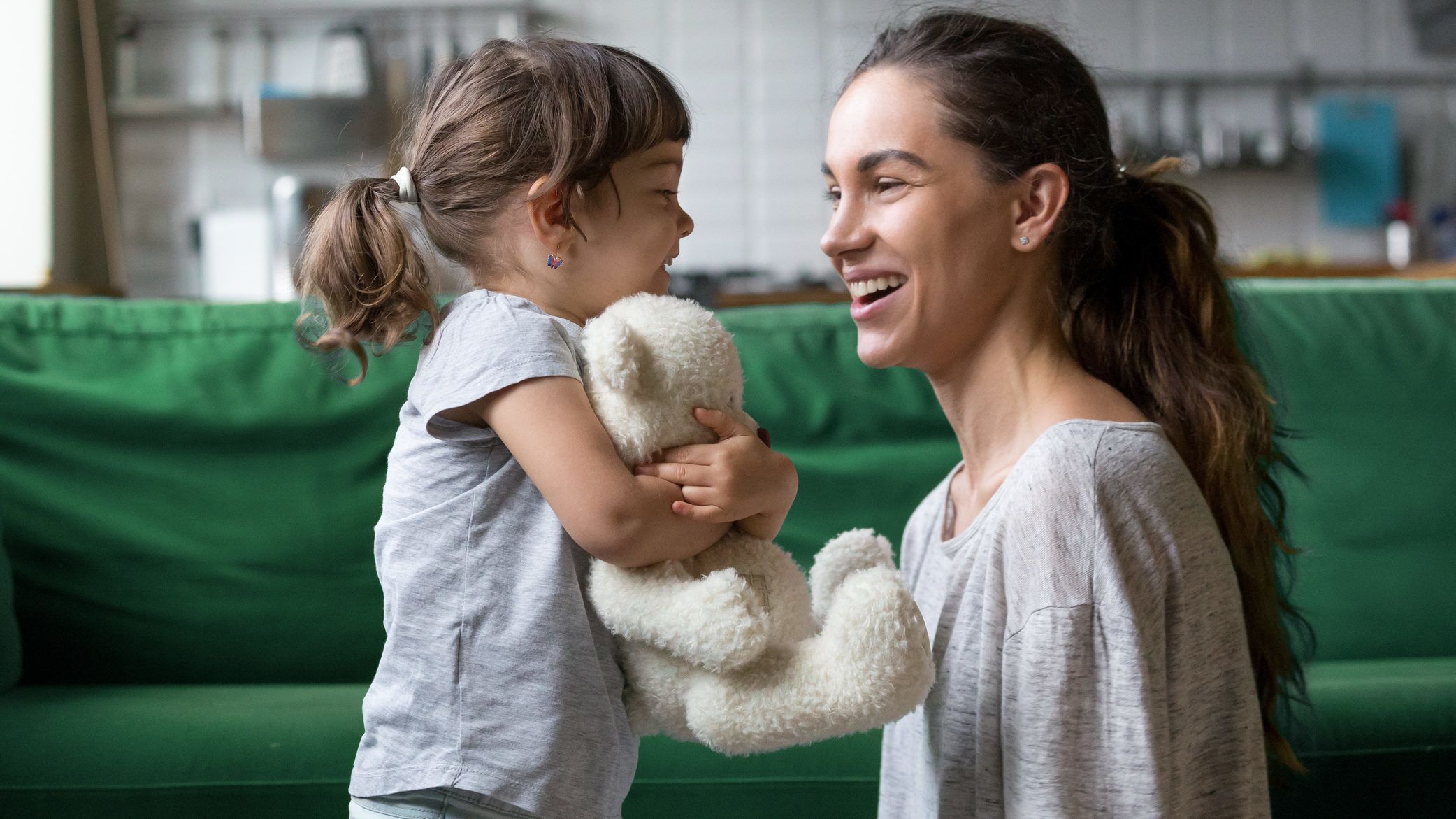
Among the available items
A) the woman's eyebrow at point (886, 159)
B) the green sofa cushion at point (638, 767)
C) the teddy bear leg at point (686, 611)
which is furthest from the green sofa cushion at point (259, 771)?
the woman's eyebrow at point (886, 159)

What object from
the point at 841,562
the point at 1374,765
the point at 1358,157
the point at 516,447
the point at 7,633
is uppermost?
the point at 1358,157

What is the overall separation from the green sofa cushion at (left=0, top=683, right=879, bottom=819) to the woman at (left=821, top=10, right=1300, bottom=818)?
0.20 m

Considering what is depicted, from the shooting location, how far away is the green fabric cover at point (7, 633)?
1.54 meters

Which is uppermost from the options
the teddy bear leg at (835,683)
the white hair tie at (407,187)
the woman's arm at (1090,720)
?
the white hair tie at (407,187)

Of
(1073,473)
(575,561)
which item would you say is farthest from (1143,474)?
(575,561)

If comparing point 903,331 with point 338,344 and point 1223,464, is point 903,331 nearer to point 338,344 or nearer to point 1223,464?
point 1223,464

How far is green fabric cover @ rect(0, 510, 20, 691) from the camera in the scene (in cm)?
154

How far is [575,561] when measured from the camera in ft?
2.90

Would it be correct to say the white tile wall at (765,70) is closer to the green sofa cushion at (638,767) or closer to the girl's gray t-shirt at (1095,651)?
the green sofa cushion at (638,767)

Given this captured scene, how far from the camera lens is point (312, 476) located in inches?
68.7

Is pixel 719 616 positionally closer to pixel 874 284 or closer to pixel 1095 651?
pixel 1095 651

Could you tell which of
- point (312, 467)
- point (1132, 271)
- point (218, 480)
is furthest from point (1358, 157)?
point (218, 480)

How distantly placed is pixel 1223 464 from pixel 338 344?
77cm

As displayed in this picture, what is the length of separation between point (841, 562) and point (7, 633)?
3.95ft
